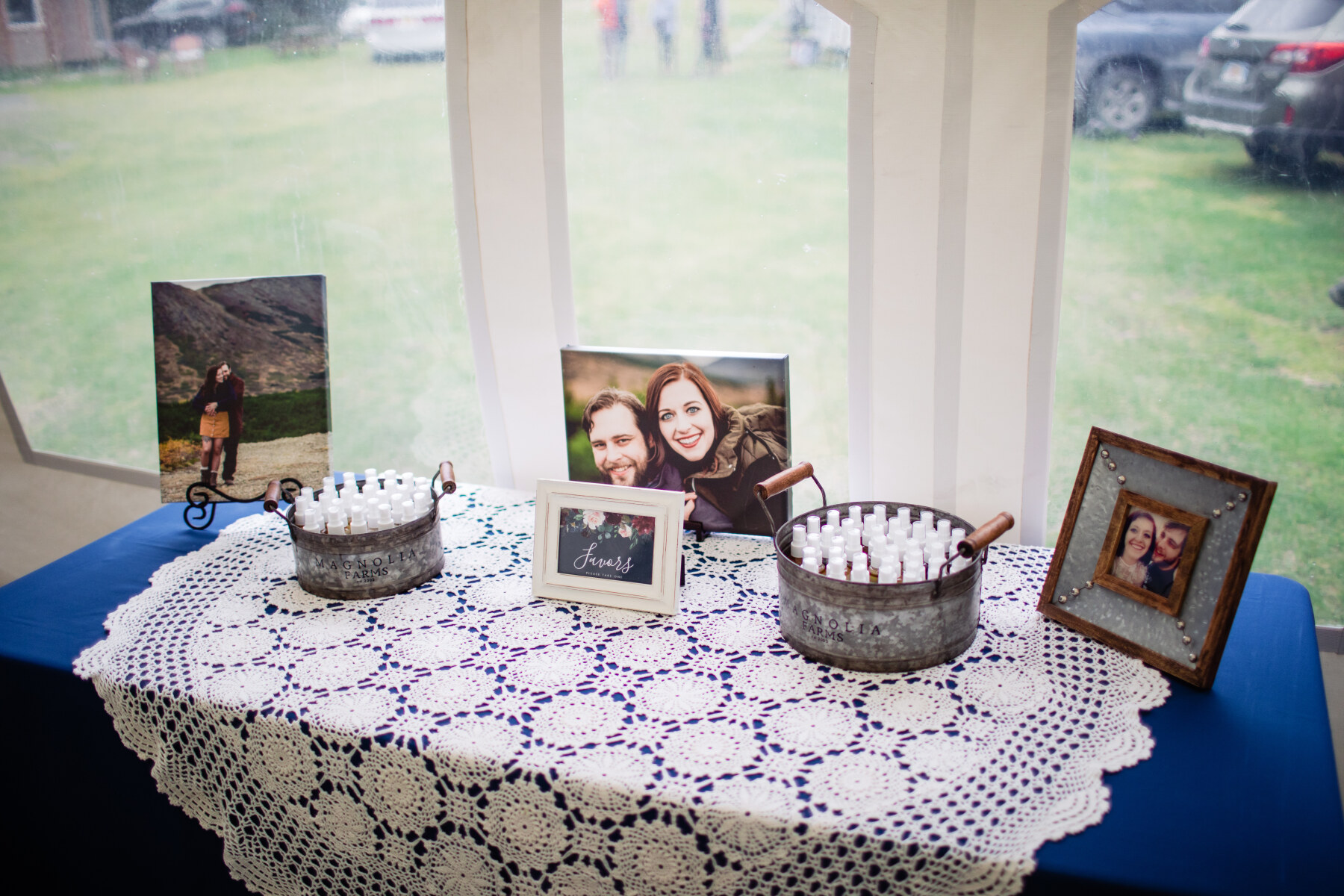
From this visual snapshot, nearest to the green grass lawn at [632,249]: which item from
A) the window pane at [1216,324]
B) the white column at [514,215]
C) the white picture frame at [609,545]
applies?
the window pane at [1216,324]

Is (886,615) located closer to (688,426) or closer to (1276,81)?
(688,426)

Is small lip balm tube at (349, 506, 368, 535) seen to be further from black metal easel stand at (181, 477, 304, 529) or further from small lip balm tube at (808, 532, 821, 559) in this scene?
small lip balm tube at (808, 532, 821, 559)

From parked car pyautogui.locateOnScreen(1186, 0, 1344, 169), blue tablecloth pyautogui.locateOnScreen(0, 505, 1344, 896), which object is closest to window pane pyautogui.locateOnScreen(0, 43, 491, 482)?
blue tablecloth pyautogui.locateOnScreen(0, 505, 1344, 896)

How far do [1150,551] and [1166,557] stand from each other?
0.02 m

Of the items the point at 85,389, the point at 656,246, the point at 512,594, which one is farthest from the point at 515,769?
the point at 85,389

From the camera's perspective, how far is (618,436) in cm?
164

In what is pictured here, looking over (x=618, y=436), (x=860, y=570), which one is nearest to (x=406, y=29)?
(x=618, y=436)

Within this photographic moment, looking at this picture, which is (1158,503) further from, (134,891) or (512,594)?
(134,891)

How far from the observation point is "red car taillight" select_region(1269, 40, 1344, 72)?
142 cm

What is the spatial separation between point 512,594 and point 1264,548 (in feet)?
4.84

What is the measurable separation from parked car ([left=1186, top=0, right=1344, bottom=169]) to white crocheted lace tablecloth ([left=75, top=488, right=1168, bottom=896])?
0.84 meters

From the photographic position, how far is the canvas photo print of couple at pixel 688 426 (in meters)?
1.56

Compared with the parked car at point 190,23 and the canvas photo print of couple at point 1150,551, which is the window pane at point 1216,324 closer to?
the canvas photo print of couple at point 1150,551

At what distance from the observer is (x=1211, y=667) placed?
3.87ft
